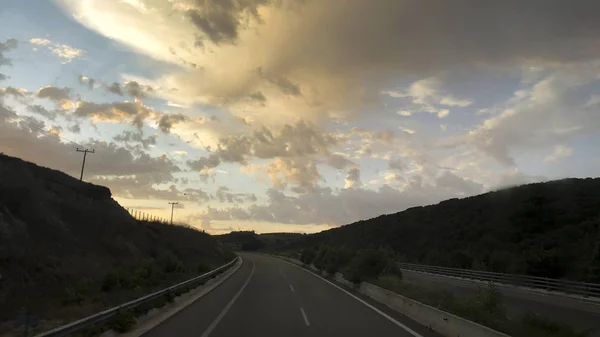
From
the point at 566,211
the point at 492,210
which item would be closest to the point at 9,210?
the point at 566,211

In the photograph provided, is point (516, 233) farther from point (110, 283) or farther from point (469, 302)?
point (110, 283)

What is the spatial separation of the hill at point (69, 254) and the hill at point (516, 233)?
765 inches

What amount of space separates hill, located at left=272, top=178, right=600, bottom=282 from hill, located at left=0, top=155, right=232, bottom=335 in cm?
1944

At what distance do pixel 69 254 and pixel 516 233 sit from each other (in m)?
55.5

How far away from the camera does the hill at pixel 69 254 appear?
17.4 meters

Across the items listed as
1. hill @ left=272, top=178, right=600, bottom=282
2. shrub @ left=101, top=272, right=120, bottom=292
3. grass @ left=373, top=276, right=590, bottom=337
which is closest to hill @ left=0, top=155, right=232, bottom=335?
shrub @ left=101, top=272, right=120, bottom=292

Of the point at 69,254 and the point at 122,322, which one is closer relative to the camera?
the point at 122,322

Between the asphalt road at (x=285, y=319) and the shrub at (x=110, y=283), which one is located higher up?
the shrub at (x=110, y=283)

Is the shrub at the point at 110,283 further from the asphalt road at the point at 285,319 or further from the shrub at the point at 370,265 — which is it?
the shrub at the point at 370,265

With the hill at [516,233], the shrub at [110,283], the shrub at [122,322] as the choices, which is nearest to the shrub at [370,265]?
the hill at [516,233]

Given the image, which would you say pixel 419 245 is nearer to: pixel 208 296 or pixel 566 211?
pixel 566 211

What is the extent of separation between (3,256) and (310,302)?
55.2 feet

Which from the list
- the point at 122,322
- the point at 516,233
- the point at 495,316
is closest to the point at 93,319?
the point at 122,322

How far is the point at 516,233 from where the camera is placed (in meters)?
64.9
